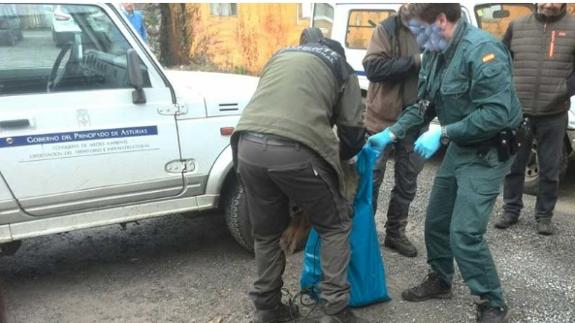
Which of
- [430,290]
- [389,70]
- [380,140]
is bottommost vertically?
[430,290]

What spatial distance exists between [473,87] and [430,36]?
1.15 feet

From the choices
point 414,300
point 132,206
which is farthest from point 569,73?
point 132,206

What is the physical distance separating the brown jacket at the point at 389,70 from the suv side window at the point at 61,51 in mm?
1424

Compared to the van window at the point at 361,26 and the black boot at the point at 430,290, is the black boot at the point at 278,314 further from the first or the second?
the van window at the point at 361,26

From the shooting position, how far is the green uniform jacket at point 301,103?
8.40ft

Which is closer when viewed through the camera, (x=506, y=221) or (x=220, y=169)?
(x=220, y=169)

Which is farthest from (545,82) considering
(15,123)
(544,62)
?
(15,123)

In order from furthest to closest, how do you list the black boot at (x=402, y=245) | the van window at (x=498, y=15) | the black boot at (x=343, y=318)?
→ the van window at (x=498, y=15), the black boot at (x=402, y=245), the black boot at (x=343, y=318)

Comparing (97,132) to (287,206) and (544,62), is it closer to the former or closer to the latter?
(287,206)

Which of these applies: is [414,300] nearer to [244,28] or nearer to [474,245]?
[474,245]

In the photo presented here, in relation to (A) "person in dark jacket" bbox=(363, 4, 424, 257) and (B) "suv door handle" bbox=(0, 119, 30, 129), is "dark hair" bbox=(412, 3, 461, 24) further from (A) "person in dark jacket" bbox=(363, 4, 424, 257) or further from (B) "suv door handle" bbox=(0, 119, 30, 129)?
(B) "suv door handle" bbox=(0, 119, 30, 129)

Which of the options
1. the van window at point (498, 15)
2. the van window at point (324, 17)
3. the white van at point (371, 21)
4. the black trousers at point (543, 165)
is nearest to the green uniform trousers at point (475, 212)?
the black trousers at point (543, 165)

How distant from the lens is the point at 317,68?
2.63m

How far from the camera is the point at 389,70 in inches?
139
